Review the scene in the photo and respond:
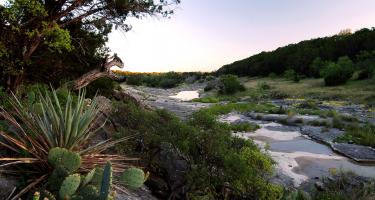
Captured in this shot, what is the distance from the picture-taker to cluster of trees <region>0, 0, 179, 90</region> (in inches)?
493

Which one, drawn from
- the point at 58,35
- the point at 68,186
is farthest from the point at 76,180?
the point at 58,35

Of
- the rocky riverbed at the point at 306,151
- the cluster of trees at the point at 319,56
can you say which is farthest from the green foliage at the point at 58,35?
the cluster of trees at the point at 319,56

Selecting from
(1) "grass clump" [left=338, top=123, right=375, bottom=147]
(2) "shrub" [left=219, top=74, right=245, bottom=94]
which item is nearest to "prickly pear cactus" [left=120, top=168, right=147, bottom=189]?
(1) "grass clump" [left=338, top=123, right=375, bottom=147]

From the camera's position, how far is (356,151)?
14977 millimetres

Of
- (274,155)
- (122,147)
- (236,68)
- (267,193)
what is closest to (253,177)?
(267,193)

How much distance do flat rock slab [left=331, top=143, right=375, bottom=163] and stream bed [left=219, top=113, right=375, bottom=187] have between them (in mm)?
264

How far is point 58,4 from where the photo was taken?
14250mm

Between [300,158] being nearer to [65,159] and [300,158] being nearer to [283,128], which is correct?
[283,128]

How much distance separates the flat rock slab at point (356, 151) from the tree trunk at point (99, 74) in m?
9.39

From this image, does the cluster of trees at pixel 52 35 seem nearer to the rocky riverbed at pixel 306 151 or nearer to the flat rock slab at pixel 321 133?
the rocky riverbed at pixel 306 151

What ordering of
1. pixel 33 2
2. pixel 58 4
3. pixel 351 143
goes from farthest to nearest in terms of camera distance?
pixel 351 143 < pixel 58 4 < pixel 33 2

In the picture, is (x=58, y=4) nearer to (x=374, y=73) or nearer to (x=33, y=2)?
(x=33, y=2)

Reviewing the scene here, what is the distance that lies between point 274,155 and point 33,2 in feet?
29.7

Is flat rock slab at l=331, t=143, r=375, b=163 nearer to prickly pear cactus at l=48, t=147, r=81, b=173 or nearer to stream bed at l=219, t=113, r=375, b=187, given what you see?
stream bed at l=219, t=113, r=375, b=187
